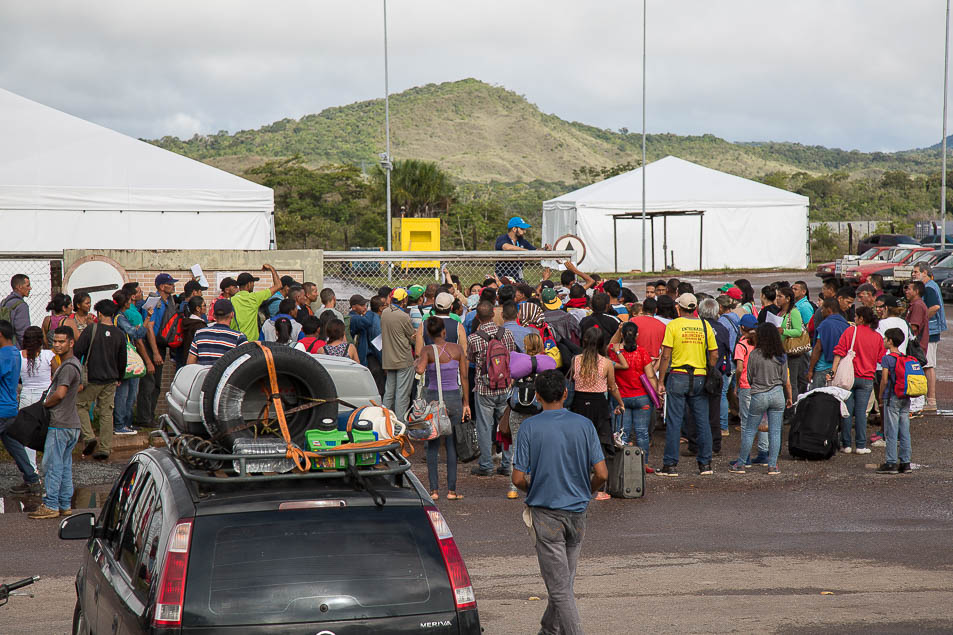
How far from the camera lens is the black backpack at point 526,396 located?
8.66 m

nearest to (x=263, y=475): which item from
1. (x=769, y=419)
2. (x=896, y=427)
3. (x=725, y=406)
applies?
(x=769, y=419)

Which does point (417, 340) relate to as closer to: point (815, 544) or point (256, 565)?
Answer: point (815, 544)

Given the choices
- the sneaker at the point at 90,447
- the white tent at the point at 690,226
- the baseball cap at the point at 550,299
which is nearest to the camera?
the sneaker at the point at 90,447

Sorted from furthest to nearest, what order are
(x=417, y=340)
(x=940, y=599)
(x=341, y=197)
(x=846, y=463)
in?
(x=341, y=197) → (x=846, y=463) → (x=417, y=340) → (x=940, y=599)

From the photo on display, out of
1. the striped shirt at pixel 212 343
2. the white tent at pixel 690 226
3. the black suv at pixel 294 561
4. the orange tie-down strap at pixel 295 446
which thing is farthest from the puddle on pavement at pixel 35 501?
the white tent at pixel 690 226

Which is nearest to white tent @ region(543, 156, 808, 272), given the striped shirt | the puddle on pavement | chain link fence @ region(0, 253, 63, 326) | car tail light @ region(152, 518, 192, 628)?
chain link fence @ region(0, 253, 63, 326)

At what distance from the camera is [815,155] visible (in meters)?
167

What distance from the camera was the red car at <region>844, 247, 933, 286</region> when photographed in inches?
1318

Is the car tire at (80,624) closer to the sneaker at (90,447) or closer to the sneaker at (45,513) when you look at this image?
the sneaker at (45,513)

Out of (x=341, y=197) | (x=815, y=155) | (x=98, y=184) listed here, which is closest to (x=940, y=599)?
(x=98, y=184)

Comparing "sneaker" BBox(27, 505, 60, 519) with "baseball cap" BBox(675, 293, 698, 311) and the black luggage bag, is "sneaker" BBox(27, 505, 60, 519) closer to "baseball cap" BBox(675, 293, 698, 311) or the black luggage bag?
"baseball cap" BBox(675, 293, 698, 311)

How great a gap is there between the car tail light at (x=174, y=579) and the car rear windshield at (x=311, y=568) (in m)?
0.03

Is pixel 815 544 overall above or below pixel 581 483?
below

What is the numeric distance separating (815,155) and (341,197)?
124259 millimetres
